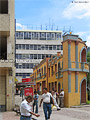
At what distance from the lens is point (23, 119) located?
27.2ft

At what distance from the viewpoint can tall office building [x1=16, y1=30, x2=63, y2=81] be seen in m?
63.8

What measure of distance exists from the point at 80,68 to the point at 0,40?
323 inches

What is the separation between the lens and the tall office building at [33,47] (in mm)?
63844

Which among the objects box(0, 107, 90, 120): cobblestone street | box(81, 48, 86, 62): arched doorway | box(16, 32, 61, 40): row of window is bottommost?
box(0, 107, 90, 120): cobblestone street

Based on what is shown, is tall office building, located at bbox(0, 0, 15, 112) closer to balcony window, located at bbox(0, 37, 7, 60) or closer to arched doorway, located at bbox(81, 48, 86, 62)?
balcony window, located at bbox(0, 37, 7, 60)

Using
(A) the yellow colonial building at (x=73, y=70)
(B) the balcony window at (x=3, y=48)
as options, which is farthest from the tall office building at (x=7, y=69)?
(A) the yellow colonial building at (x=73, y=70)

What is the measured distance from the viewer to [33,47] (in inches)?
2520

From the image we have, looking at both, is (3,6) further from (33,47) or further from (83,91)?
(33,47)

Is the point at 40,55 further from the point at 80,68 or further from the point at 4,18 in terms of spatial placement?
the point at 4,18

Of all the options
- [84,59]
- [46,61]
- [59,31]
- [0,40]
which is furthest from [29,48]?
[0,40]

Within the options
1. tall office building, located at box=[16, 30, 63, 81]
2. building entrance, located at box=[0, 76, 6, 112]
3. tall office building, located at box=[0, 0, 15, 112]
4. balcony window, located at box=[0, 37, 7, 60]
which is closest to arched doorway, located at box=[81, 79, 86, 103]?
balcony window, located at box=[0, 37, 7, 60]

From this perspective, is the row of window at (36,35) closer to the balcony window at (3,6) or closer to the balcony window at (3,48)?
the balcony window at (3,48)

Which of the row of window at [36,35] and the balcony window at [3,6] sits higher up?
the row of window at [36,35]

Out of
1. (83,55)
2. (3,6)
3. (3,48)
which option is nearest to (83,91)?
(83,55)
